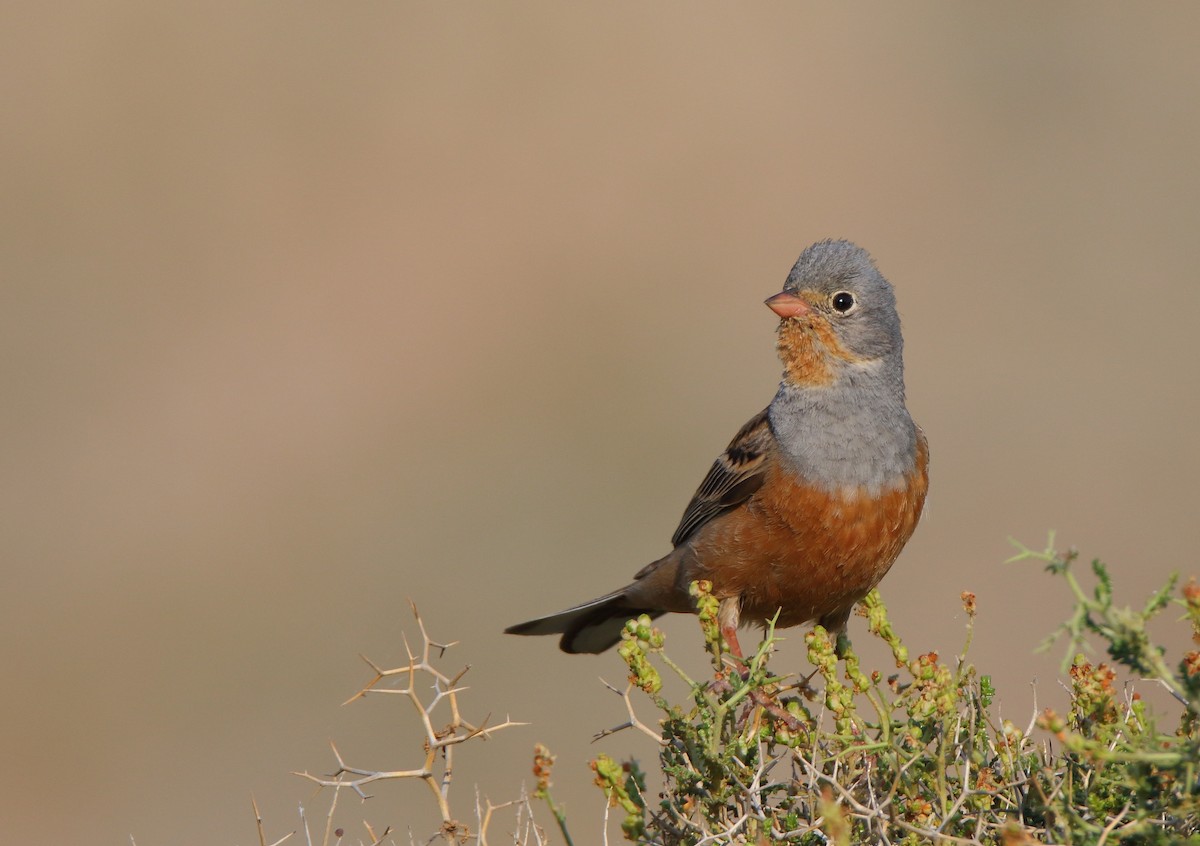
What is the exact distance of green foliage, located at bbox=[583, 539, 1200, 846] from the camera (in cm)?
316

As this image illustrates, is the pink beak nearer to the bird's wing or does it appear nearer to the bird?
the bird

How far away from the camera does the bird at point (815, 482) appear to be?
560 cm

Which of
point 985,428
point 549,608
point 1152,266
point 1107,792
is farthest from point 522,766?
point 1152,266

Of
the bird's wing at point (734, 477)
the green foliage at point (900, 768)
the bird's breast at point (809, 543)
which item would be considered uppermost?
the bird's wing at point (734, 477)

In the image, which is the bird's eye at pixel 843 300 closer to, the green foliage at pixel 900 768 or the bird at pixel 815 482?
the bird at pixel 815 482

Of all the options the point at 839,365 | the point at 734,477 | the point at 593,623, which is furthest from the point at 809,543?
the point at 593,623

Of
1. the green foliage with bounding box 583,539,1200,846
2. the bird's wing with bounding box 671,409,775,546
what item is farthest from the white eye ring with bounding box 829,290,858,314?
the green foliage with bounding box 583,539,1200,846

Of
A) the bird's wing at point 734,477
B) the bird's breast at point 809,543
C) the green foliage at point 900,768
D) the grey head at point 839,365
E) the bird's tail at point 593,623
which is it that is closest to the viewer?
the green foliage at point 900,768

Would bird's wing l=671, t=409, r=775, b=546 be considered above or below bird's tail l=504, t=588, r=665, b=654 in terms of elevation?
above

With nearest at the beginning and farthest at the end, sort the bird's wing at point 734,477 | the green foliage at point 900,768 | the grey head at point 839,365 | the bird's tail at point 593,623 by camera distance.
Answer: the green foliage at point 900,768 < the grey head at point 839,365 < the bird's wing at point 734,477 < the bird's tail at point 593,623

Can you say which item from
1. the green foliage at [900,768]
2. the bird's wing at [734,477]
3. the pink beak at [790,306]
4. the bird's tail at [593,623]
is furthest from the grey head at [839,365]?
the green foliage at [900,768]

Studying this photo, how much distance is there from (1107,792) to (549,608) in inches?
403

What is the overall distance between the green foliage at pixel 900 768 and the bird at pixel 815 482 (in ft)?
5.66

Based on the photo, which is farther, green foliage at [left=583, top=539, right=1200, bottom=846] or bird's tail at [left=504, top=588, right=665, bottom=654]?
bird's tail at [left=504, top=588, right=665, bottom=654]
